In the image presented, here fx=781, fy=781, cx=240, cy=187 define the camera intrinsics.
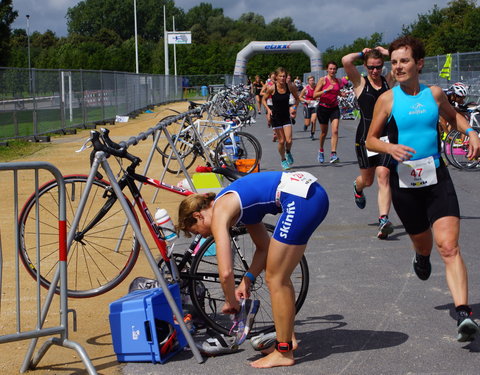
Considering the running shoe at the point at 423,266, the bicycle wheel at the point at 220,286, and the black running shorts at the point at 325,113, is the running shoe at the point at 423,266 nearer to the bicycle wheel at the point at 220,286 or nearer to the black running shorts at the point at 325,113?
the bicycle wheel at the point at 220,286

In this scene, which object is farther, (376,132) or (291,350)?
(376,132)

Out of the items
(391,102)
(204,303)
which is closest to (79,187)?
(204,303)

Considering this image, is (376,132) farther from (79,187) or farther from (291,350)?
(79,187)

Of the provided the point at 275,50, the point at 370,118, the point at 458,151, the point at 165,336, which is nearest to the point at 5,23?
the point at 275,50

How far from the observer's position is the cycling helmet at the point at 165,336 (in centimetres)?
476

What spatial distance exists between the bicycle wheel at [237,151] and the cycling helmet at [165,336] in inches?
322

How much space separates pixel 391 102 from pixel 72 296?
281 cm

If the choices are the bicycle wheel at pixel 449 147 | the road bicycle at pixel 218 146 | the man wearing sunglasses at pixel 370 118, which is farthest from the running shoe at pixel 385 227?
the bicycle wheel at pixel 449 147

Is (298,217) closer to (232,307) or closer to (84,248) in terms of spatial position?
(232,307)

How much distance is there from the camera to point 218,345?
4879 mm

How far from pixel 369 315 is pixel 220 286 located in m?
1.10

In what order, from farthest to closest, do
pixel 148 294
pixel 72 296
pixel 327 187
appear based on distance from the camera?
1. pixel 327 187
2. pixel 72 296
3. pixel 148 294

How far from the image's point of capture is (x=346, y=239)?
8.33m

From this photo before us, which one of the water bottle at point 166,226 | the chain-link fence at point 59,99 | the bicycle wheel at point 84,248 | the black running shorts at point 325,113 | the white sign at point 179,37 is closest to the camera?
the water bottle at point 166,226
